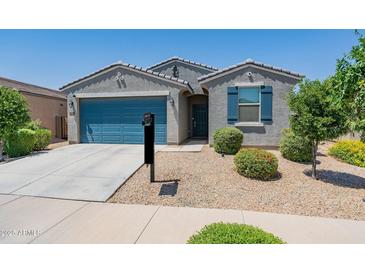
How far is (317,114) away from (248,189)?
9.73ft

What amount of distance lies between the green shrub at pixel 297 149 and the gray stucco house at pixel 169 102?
2177mm

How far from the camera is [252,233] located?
2504 millimetres

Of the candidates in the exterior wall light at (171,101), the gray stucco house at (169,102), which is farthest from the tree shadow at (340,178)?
the exterior wall light at (171,101)

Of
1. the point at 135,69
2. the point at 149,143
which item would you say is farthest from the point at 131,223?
the point at 135,69

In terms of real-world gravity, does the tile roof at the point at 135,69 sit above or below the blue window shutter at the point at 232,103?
above

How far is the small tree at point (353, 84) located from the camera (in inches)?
179

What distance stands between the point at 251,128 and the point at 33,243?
361 inches

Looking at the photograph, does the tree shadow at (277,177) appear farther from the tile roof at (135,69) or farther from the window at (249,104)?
the tile roof at (135,69)

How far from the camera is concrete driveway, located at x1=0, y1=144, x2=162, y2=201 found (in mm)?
5082

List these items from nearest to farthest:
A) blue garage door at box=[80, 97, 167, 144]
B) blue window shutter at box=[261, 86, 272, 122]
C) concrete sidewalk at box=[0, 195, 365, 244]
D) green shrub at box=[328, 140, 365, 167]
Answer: concrete sidewalk at box=[0, 195, 365, 244] → green shrub at box=[328, 140, 365, 167] → blue window shutter at box=[261, 86, 272, 122] → blue garage door at box=[80, 97, 167, 144]

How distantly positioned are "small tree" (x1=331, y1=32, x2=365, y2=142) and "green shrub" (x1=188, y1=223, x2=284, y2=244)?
3960 mm

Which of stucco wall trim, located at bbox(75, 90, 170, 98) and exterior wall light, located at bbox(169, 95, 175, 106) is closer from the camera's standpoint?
exterior wall light, located at bbox(169, 95, 175, 106)

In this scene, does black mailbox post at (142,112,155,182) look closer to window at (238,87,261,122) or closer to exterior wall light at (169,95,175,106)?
exterior wall light at (169,95,175,106)

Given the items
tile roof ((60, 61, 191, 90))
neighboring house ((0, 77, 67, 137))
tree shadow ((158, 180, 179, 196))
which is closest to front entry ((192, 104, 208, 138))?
tile roof ((60, 61, 191, 90))
